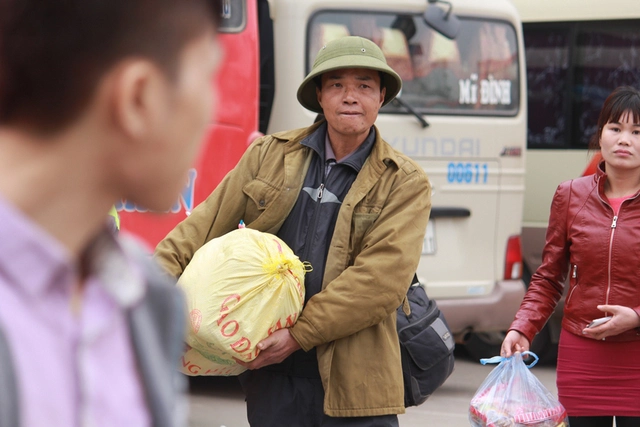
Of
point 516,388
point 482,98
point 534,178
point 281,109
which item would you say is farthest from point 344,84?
point 534,178

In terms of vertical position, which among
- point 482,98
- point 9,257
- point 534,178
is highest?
point 9,257

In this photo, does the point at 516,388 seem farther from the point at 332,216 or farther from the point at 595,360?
the point at 332,216

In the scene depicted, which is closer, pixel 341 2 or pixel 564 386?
pixel 564 386

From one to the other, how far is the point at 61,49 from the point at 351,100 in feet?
8.07

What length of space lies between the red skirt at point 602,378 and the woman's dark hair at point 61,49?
10.2ft

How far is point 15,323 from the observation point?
96cm

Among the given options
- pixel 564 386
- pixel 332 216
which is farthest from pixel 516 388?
pixel 332 216

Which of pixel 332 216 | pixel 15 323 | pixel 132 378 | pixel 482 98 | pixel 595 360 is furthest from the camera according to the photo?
pixel 482 98

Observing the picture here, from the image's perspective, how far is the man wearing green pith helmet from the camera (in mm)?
3141

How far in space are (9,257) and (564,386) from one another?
322cm

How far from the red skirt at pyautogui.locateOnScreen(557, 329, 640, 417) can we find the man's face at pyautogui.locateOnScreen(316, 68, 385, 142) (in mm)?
1205

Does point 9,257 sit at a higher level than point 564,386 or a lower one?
higher

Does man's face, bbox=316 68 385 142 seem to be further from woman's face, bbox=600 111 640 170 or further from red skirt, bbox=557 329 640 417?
red skirt, bbox=557 329 640 417

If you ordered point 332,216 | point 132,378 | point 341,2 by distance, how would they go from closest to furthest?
point 132,378 < point 332,216 < point 341,2
